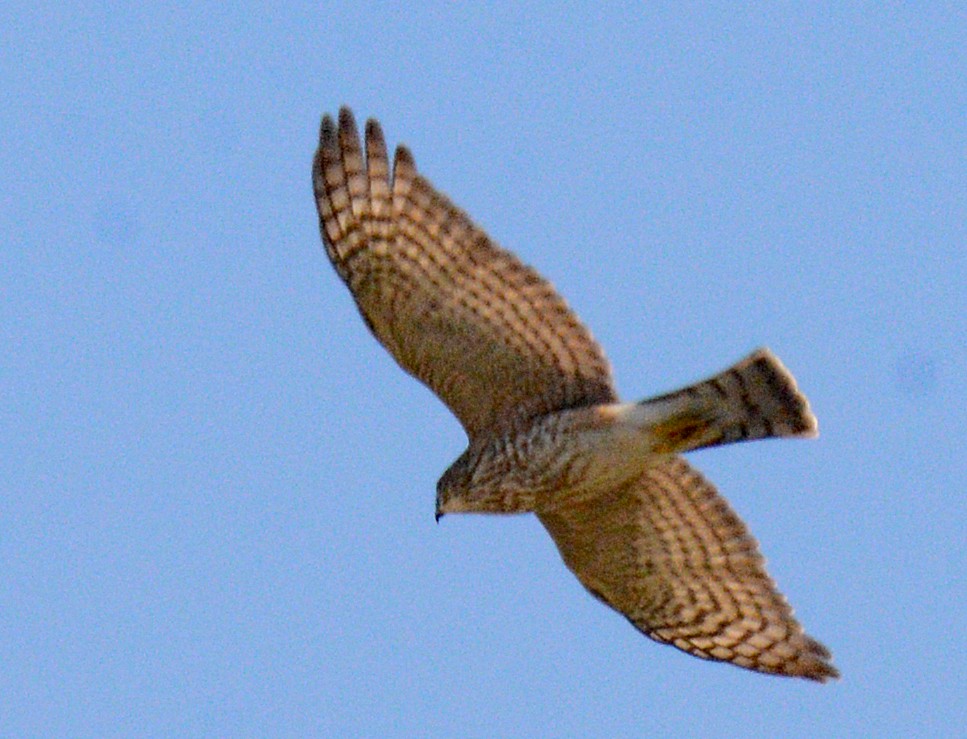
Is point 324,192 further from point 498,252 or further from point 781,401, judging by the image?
point 781,401

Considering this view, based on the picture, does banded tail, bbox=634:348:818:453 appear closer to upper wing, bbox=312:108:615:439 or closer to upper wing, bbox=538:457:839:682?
upper wing, bbox=312:108:615:439

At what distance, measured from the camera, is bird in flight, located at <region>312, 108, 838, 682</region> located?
10727mm

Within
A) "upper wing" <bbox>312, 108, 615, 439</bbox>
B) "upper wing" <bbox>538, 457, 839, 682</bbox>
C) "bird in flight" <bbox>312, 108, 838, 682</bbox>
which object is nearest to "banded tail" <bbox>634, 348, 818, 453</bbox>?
"bird in flight" <bbox>312, 108, 838, 682</bbox>

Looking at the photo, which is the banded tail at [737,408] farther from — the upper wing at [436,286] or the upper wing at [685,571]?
the upper wing at [685,571]

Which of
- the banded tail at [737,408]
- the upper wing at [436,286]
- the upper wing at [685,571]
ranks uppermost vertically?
the upper wing at [436,286]

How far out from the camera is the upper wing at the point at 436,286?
430 inches

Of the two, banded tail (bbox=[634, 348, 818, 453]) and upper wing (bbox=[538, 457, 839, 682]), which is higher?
banded tail (bbox=[634, 348, 818, 453])

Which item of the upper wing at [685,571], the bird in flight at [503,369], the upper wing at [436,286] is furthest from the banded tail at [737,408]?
the upper wing at [685,571]

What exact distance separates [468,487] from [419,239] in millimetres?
1258

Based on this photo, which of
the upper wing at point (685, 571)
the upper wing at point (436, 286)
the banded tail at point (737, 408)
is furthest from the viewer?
the upper wing at point (685, 571)

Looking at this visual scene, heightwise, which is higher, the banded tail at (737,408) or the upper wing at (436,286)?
the upper wing at (436,286)

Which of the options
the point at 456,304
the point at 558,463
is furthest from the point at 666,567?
the point at 456,304

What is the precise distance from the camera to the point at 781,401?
10586 mm

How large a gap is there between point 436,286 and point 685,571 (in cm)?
213
